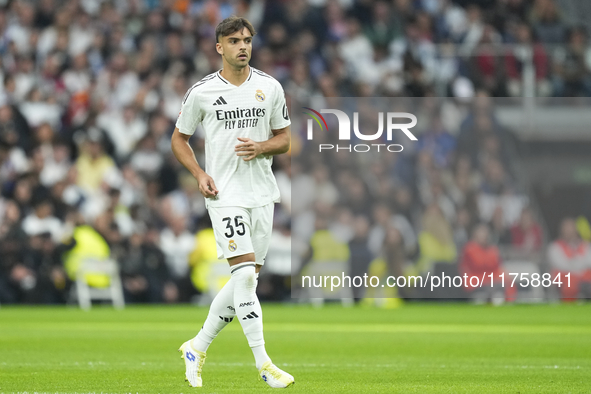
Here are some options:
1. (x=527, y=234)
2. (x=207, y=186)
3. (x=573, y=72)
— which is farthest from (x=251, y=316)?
(x=573, y=72)

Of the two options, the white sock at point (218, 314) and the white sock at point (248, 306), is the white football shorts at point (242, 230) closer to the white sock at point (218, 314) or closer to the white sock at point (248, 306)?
the white sock at point (248, 306)

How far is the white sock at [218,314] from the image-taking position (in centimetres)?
724

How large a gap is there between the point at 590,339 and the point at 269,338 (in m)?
3.69

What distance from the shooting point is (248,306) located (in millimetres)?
7078

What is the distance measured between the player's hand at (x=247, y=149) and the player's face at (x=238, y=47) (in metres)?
0.53

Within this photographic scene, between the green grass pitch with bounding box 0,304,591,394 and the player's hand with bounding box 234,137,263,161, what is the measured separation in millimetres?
1572

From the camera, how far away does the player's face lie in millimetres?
7105

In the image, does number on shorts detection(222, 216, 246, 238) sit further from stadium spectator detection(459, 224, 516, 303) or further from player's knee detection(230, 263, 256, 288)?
stadium spectator detection(459, 224, 516, 303)

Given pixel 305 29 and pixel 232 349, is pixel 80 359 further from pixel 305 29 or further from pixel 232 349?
pixel 305 29

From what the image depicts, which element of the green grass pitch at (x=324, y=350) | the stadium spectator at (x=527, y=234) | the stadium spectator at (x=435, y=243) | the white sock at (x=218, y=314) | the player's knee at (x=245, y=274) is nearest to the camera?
the player's knee at (x=245, y=274)

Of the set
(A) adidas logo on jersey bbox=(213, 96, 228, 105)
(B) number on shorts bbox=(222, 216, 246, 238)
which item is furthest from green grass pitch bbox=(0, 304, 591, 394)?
(A) adidas logo on jersey bbox=(213, 96, 228, 105)

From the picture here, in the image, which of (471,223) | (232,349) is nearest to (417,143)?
(471,223)

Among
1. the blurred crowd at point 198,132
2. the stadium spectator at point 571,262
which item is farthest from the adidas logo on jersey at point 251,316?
the stadium spectator at point 571,262

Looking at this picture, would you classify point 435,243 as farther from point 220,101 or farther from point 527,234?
point 220,101
